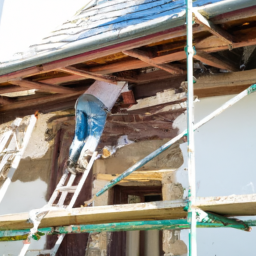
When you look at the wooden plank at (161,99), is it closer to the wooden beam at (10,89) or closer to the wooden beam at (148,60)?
the wooden beam at (148,60)

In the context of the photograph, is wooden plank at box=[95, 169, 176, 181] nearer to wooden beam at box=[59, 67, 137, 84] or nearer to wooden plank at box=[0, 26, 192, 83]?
wooden beam at box=[59, 67, 137, 84]

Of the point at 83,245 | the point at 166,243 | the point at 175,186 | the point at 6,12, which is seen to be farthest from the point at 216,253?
the point at 6,12

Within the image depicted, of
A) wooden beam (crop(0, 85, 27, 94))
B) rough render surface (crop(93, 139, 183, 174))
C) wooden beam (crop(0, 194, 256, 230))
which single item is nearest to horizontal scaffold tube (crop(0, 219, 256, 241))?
wooden beam (crop(0, 194, 256, 230))

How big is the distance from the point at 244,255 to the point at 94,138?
1.91m

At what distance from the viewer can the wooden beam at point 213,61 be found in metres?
3.80

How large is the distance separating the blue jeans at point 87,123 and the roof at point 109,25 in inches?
30.5

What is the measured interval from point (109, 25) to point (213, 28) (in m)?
1.06

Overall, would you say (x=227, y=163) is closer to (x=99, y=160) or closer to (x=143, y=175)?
(x=143, y=175)

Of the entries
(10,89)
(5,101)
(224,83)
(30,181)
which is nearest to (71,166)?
(30,181)

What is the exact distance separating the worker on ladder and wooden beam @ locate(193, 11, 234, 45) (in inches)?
57.3

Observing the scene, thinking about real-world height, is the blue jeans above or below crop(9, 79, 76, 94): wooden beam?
below

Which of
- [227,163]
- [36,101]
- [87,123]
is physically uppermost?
[36,101]

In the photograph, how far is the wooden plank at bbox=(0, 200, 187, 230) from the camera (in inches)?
115

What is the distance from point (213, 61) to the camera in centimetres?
392
